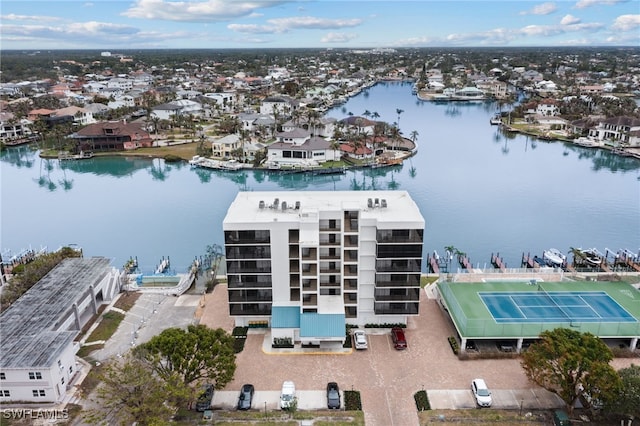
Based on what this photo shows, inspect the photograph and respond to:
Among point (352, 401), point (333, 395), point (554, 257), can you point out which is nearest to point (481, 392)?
point (352, 401)

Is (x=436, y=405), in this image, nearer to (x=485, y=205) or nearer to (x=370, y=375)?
(x=370, y=375)

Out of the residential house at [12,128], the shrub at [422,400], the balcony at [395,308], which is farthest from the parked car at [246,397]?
the residential house at [12,128]

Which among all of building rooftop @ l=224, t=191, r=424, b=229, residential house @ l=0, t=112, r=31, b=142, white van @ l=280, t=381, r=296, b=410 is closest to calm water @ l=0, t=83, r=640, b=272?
residential house @ l=0, t=112, r=31, b=142

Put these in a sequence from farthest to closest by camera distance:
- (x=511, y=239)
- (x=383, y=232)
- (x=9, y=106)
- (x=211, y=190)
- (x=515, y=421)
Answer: (x=9, y=106) < (x=211, y=190) < (x=511, y=239) < (x=383, y=232) < (x=515, y=421)

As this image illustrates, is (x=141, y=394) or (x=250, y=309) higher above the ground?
(x=141, y=394)

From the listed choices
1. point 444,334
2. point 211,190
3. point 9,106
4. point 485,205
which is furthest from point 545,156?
point 9,106

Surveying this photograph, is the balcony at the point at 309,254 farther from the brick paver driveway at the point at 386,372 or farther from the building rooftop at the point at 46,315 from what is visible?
the building rooftop at the point at 46,315

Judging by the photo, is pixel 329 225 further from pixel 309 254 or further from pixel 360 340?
pixel 360 340
